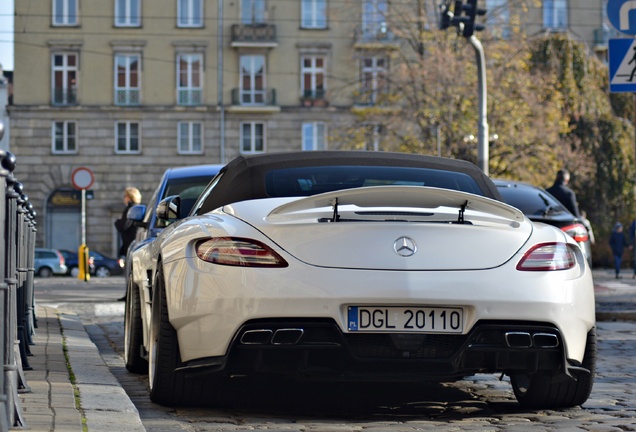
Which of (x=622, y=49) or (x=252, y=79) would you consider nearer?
(x=622, y=49)

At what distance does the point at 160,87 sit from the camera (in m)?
61.6

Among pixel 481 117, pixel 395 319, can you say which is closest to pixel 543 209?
pixel 395 319

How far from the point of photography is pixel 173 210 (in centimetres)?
809

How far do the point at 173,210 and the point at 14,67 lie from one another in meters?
53.8

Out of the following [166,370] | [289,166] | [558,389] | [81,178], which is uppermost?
[289,166]

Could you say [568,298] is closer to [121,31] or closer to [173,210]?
[173,210]

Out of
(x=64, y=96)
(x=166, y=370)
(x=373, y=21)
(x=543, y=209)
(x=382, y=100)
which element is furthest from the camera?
(x=64, y=96)

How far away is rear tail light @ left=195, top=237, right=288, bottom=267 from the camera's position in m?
6.21

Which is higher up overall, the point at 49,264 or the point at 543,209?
the point at 543,209

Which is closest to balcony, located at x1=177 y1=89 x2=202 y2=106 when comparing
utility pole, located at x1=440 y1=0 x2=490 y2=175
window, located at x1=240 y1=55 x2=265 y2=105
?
window, located at x1=240 y1=55 x2=265 y2=105

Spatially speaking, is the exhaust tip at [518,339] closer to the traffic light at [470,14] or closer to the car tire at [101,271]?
the traffic light at [470,14]

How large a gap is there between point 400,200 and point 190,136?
2197 inches

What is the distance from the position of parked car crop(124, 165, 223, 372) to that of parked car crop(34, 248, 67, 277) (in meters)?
38.6

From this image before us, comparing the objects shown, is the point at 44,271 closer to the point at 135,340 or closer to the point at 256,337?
the point at 135,340
